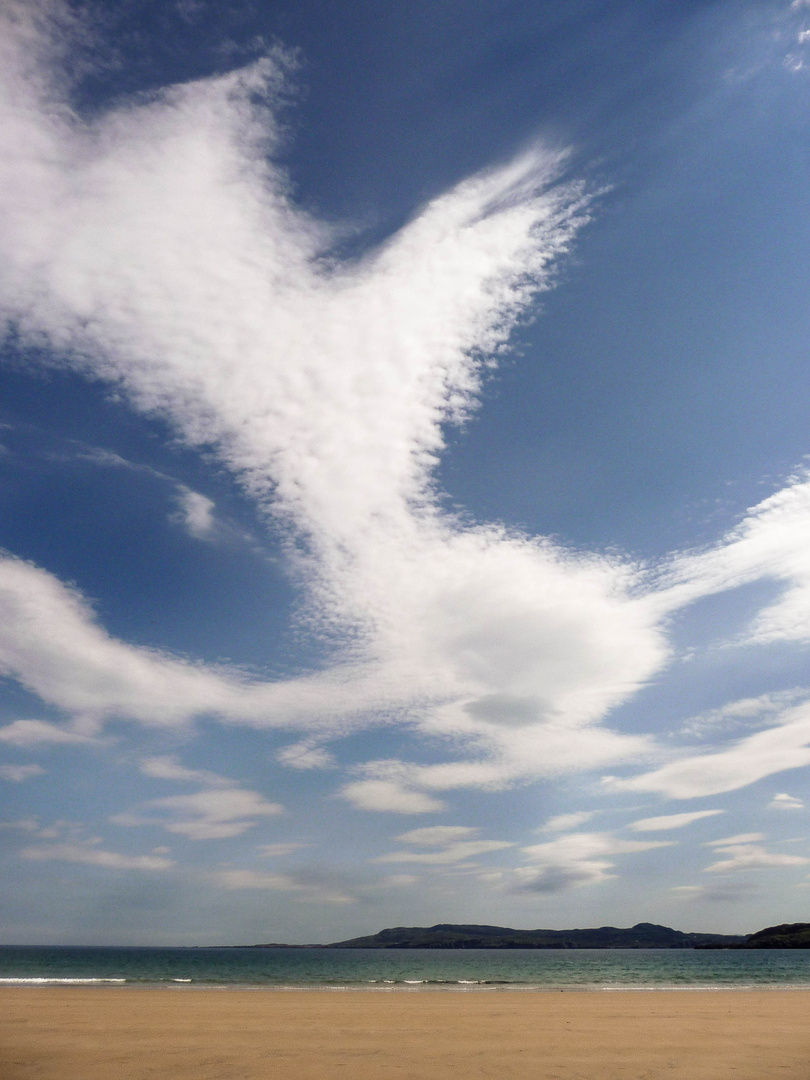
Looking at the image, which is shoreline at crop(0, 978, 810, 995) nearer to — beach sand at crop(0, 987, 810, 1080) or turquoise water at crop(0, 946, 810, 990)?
turquoise water at crop(0, 946, 810, 990)

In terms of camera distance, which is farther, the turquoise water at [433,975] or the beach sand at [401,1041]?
the turquoise water at [433,975]

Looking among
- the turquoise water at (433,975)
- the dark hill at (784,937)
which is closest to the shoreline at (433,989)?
the turquoise water at (433,975)

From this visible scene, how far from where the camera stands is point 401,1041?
15227mm

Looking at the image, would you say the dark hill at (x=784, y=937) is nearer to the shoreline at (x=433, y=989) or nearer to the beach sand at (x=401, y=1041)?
the shoreline at (x=433, y=989)

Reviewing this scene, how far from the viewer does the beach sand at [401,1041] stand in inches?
466

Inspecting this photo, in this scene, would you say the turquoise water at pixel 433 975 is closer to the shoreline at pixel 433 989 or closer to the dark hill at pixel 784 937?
the shoreline at pixel 433 989

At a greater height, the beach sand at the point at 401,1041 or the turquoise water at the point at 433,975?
the beach sand at the point at 401,1041

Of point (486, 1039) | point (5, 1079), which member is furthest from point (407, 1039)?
point (5, 1079)

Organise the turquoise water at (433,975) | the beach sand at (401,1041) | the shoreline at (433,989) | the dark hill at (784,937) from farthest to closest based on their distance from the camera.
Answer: the dark hill at (784,937)
the turquoise water at (433,975)
the shoreline at (433,989)
the beach sand at (401,1041)

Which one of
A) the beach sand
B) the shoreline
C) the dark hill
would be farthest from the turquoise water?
the dark hill

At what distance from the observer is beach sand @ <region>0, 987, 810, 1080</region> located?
1183 cm

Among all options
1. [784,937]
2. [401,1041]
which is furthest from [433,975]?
[784,937]

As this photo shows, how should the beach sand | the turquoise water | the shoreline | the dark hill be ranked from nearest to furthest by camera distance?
1. the beach sand
2. the shoreline
3. the turquoise water
4. the dark hill

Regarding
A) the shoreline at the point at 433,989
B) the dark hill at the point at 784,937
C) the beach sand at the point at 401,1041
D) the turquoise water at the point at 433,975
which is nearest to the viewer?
the beach sand at the point at 401,1041
